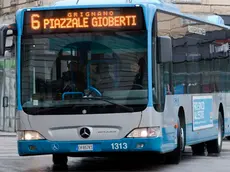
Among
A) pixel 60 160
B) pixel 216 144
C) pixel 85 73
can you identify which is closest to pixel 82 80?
pixel 85 73

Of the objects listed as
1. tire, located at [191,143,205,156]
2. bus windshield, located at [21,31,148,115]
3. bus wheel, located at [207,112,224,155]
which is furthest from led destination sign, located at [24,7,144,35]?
tire, located at [191,143,205,156]

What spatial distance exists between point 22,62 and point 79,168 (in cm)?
259

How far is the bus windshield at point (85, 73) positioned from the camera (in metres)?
14.5

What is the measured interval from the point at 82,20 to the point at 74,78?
1045 millimetres

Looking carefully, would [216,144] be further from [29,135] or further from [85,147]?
[29,135]

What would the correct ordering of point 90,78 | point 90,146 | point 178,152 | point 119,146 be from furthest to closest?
1. point 178,152
2. point 90,78
3. point 90,146
4. point 119,146

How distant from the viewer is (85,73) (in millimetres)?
14625

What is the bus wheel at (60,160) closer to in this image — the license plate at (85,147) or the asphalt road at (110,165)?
the asphalt road at (110,165)

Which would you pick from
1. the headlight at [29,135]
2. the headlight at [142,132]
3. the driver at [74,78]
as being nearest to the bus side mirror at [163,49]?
the headlight at [142,132]

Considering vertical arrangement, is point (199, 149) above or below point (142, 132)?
→ below

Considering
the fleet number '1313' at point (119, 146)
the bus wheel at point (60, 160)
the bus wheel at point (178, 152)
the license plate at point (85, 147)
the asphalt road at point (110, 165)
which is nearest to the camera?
the fleet number '1313' at point (119, 146)

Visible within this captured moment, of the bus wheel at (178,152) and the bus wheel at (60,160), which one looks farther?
the bus wheel at (60,160)

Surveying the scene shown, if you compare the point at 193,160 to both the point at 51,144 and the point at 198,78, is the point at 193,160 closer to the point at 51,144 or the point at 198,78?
the point at 198,78

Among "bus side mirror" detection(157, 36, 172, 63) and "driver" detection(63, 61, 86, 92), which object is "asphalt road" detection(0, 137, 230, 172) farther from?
"bus side mirror" detection(157, 36, 172, 63)
